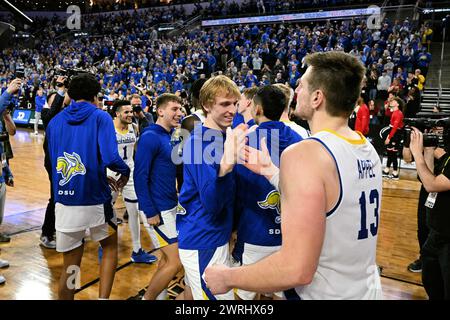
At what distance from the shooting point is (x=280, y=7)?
71.4ft

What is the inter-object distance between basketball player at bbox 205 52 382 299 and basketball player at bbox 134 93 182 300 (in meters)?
1.71

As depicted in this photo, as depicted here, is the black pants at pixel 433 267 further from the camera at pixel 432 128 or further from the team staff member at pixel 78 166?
the team staff member at pixel 78 166

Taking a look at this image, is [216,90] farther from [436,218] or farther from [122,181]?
[436,218]

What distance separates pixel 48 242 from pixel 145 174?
92.7 inches

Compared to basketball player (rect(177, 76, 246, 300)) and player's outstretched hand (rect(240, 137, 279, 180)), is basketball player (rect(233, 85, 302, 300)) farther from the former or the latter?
player's outstretched hand (rect(240, 137, 279, 180))

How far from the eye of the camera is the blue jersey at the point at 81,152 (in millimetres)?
2811

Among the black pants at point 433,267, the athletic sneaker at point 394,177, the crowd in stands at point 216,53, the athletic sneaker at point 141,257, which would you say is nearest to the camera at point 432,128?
the black pants at point 433,267

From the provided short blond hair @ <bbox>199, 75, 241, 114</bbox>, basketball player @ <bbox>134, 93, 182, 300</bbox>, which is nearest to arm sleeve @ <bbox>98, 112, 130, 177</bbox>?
basketball player @ <bbox>134, 93, 182, 300</bbox>

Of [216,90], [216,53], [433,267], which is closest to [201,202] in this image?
[216,90]

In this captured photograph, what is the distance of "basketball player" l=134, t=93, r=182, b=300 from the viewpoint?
3007 millimetres

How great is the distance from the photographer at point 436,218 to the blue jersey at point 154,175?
1.90 metres

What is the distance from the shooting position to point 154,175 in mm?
3143
